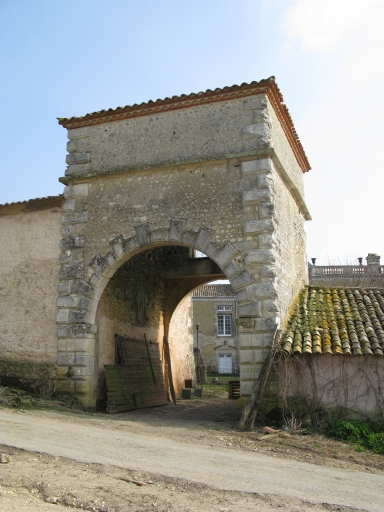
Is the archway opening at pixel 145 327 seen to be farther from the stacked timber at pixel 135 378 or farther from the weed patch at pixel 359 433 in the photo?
the weed patch at pixel 359 433

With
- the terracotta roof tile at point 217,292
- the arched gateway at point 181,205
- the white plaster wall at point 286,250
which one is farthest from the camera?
the terracotta roof tile at point 217,292

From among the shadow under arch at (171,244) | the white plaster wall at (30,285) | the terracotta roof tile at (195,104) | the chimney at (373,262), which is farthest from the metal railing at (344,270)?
the white plaster wall at (30,285)

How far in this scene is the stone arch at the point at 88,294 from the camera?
10.2 meters

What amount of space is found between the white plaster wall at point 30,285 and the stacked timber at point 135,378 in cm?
155

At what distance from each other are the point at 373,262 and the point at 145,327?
14.3 meters

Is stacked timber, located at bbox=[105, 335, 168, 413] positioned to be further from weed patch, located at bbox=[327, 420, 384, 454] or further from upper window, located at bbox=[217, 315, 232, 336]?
upper window, located at bbox=[217, 315, 232, 336]

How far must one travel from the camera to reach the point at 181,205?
10.2m

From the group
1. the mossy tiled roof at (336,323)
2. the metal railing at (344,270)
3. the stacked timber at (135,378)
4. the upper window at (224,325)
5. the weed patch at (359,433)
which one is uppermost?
the metal railing at (344,270)

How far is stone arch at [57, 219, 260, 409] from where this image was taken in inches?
401

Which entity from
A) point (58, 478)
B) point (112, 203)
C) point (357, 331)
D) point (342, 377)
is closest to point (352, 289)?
point (357, 331)

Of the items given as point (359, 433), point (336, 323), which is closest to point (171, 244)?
point (336, 323)

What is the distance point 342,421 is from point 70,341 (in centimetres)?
559

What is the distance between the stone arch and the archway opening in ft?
1.37

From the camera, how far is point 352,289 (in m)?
11.1
